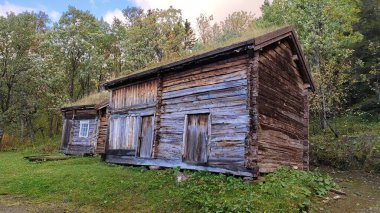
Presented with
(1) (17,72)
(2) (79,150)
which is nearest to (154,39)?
(1) (17,72)

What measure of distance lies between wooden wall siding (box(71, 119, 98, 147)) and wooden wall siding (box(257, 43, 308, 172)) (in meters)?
15.8

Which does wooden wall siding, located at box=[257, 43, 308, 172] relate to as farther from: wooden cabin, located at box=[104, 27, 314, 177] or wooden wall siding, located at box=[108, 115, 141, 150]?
wooden wall siding, located at box=[108, 115, 141, 150]

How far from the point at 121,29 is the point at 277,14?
899 inches

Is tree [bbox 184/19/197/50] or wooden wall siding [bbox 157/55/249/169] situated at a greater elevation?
tree [bbox 184/19/197/50]

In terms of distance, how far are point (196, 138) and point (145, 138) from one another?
344 cm

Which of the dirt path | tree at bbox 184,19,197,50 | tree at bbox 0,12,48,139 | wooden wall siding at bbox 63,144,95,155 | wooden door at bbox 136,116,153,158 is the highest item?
tree at bbox 184,19,197,50

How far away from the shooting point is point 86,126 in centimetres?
2511

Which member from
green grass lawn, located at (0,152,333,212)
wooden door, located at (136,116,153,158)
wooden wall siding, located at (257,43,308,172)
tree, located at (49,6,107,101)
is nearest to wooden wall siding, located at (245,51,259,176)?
wooden wall siding, located at (257,43,308,172)

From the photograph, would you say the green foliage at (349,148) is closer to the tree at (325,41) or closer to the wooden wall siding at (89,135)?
the tree at (325,41)

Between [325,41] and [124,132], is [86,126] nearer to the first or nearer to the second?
[124,132]

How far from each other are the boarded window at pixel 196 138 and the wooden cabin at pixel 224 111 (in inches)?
1.5

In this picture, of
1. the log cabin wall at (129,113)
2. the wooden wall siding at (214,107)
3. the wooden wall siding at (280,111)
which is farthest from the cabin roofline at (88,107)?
the wooden wall siding at (280,111)

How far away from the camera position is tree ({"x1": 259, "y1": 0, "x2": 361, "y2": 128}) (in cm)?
2122

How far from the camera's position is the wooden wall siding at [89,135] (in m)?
24.2
